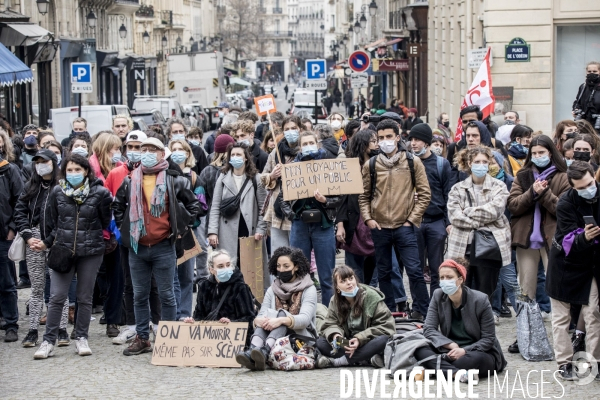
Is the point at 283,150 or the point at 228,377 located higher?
the point at 283,150

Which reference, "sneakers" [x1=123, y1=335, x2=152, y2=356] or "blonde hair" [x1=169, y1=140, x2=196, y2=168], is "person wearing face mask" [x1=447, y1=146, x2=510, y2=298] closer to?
"sneakers" [x1=123, y1=335, x2=152, y2=356]

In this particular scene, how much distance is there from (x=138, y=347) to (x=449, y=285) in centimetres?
293

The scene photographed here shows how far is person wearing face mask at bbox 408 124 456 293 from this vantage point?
11.0m

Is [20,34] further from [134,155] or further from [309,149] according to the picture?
[134,155]

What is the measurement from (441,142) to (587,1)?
32.4 feet

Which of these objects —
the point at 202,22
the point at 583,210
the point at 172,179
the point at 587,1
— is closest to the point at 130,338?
the point at 172,179

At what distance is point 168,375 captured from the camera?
9133 millimetres

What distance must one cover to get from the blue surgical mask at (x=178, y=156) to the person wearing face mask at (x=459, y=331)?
3.95 meters

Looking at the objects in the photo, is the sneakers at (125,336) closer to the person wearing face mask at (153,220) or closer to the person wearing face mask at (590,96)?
the person wearing face mask at (153,220)

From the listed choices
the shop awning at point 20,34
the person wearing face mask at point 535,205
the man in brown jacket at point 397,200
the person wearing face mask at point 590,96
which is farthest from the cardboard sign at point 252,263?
the shop awning at point 20,34

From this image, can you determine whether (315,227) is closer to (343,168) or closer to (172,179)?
(343,168)

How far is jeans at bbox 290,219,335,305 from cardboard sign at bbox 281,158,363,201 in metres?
0.32

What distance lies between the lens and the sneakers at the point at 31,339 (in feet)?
33.9

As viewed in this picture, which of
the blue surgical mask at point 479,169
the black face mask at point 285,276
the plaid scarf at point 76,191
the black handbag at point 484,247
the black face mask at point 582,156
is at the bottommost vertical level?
the black face mask at point 285,276
